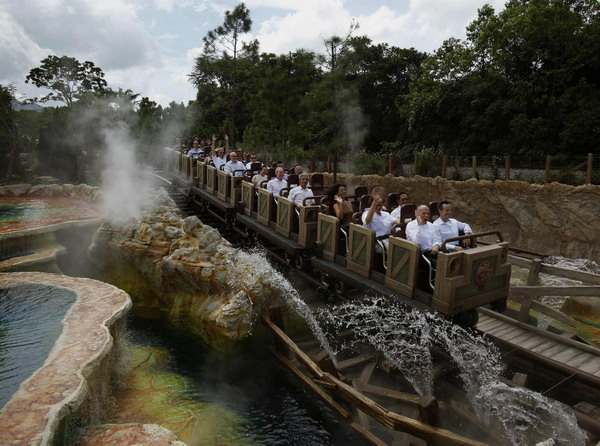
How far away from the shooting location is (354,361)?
646 centimetres

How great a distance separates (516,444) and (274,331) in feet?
11.7

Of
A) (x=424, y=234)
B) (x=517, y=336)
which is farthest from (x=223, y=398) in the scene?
(x=517, y=336)

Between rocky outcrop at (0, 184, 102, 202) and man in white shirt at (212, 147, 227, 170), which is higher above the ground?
man in white shirt at (212, 147, 227, 170)

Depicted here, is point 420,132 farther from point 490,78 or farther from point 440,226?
point 440,226

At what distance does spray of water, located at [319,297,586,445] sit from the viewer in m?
4.95

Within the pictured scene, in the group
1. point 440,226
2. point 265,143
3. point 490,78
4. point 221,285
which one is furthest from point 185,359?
point 490,78

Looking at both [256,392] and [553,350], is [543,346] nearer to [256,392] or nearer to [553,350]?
[553,350]

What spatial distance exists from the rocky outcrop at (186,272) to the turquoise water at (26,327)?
171cm

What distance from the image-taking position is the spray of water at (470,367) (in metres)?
4.95

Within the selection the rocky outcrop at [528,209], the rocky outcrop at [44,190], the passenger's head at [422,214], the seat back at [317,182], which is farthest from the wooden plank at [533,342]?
the rocky outcrop at [44,190]

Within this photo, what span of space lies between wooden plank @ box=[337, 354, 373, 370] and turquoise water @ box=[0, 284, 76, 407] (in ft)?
12.5

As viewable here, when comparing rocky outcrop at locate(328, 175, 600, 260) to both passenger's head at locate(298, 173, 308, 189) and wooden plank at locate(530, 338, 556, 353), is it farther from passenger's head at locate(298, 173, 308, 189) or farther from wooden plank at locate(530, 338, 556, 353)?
passenger's head at locate(298, 173, 308, 189)

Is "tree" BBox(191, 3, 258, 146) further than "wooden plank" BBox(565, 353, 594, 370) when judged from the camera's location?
Yes

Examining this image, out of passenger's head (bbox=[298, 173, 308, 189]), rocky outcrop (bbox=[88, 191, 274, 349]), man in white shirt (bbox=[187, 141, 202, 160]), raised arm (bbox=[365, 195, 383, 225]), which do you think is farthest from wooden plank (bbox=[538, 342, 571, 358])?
man in white shirt (bbox=[187, 141, 202, 160])
